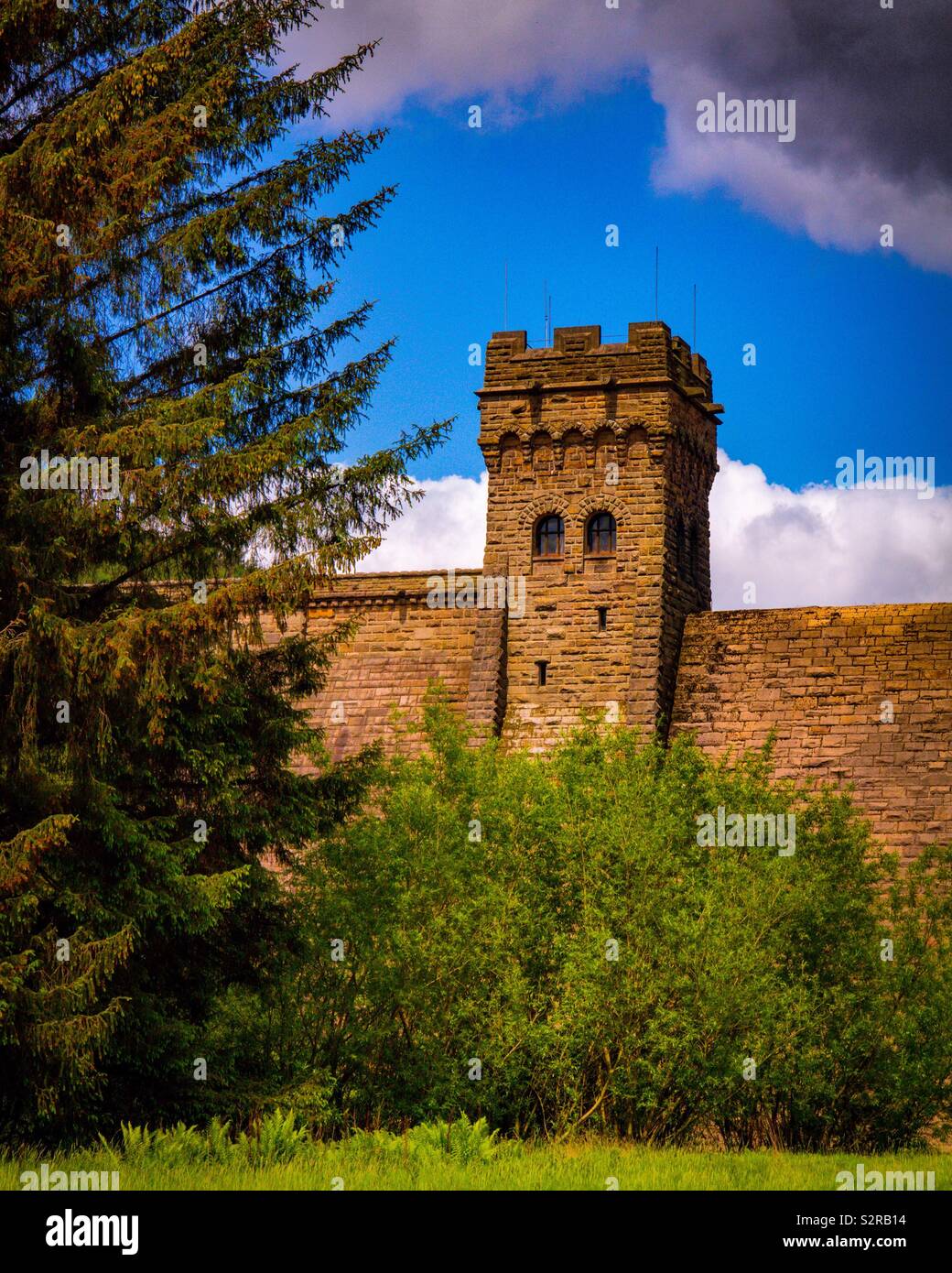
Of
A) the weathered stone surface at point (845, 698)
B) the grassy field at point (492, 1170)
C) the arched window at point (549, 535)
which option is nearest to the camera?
the grassy field at point (492, 1170)

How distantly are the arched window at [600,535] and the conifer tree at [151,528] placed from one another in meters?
14.9

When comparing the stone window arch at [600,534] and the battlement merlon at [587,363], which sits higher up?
the battlement merlon at [587,363]

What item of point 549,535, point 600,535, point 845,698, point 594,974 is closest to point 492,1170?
point 594,974

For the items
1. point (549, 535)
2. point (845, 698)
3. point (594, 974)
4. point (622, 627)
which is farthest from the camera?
point (549, 535)

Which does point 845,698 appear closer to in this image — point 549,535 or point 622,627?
point 622,627

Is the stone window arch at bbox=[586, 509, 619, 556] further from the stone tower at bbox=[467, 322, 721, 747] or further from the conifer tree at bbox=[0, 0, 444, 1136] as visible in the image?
the conifer tree at bbox=[0, 0, 444, 1136]

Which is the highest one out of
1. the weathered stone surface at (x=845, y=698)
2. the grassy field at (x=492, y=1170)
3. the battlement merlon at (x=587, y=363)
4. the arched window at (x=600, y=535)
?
the battlement merlon at (x=587, y=363)

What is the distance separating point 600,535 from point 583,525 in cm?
41

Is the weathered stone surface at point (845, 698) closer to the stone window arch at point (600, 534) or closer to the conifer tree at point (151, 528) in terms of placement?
the stone window arch at point (600, 534)

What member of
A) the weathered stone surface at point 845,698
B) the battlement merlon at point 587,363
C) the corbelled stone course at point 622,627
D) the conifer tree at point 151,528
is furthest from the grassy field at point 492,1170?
the battlement merlon at point 587,363

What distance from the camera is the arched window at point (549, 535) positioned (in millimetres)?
34344

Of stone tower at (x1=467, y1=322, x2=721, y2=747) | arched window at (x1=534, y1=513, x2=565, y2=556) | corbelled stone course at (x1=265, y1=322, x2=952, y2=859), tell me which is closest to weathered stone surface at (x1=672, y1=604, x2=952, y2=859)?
corbelled stone course at (x1=265, y1=322, x2=952, y2=859)

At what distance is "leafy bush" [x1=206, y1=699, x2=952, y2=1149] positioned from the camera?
2089 centimetres

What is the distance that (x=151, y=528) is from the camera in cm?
1712
